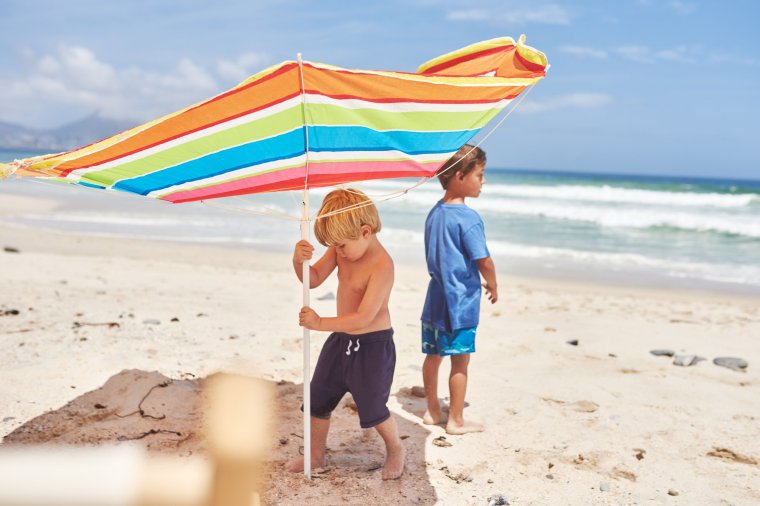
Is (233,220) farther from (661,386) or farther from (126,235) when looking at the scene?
(661,386)

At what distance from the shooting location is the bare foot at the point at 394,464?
3240mm

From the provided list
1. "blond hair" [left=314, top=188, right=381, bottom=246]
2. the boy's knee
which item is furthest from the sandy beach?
"blond hair" [left=314, top=188, right=381, bottom=246]

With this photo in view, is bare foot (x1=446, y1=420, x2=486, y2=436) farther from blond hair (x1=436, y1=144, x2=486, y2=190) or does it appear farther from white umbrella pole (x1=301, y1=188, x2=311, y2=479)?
blond hair (x1=436, y1=144, x2=486, y2=190)

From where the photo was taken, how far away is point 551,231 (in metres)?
16.6

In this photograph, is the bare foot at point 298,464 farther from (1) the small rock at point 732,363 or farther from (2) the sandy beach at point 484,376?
(1) the small rock at point 732,363

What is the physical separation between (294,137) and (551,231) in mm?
14612

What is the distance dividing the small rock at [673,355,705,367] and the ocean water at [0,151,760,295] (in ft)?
9.64

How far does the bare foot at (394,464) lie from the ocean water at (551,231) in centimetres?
354

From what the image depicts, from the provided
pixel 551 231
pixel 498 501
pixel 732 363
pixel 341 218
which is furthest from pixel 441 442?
pixel 551 231

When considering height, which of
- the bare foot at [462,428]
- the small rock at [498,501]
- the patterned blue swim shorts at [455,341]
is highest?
the patterned blue swim shorts at [455,341]

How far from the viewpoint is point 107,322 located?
5504 mm

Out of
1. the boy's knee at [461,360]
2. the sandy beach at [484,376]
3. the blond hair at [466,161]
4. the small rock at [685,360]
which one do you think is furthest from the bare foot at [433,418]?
the small rock at [685,360]

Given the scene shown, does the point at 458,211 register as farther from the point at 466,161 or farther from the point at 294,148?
the point at 294,148

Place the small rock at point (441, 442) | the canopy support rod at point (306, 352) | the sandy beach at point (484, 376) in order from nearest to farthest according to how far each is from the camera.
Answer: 1. the canopy support rod at point (306, 352)
2. the sandy beach at point (484, 376)
3. the small rock at point (441, 442)
